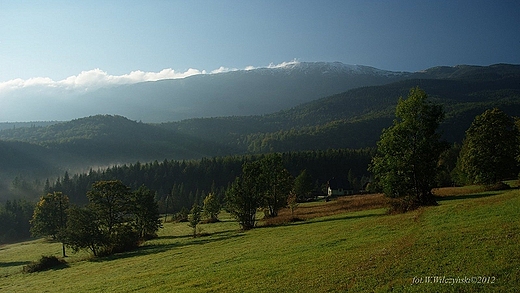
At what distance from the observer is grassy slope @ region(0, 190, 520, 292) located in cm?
1512

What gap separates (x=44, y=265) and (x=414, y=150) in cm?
4669

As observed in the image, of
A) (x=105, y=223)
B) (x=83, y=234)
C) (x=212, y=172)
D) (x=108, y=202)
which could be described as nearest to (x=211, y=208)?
(x=108, y=202)

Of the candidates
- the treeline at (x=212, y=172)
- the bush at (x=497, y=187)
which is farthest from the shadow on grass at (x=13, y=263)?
the treeline at (x=212, y=172)

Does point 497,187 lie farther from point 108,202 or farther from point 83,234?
point 83,234

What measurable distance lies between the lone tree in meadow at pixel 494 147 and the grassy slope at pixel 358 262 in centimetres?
2597

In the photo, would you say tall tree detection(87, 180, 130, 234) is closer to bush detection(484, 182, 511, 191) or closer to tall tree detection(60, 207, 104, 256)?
tall tree detection(60, 207, 104, 256)

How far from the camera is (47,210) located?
7069cm

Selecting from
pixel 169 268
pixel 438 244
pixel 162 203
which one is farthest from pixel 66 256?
pixel 162 203

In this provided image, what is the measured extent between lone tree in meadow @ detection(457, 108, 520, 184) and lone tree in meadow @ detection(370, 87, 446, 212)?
15820mm

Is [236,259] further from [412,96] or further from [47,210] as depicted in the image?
[47,210]

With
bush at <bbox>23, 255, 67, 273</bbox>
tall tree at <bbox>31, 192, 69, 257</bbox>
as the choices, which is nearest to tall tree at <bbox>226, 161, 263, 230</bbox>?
bush at <bbox>23, 255, 67, 273</bbox>

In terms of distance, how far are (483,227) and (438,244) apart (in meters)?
4.12

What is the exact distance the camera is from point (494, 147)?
170ft

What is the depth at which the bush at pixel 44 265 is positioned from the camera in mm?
43594
